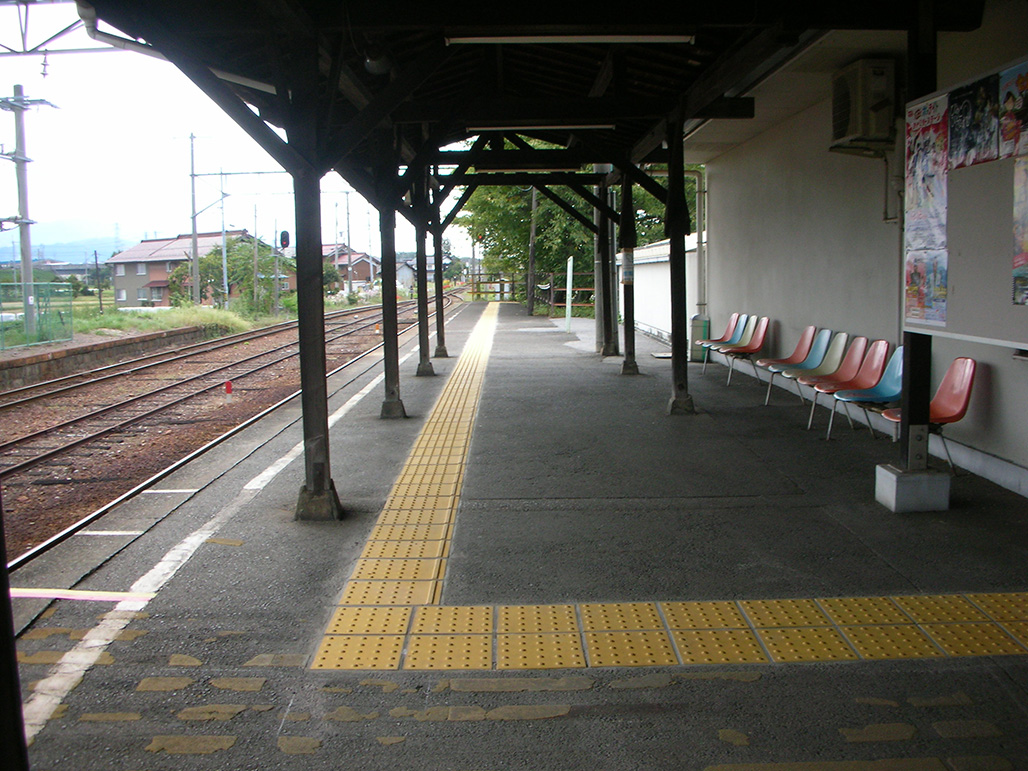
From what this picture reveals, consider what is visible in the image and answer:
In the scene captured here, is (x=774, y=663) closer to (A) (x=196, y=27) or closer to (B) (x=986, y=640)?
(B) (x=986, y=640)

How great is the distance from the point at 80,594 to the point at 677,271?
5.86 metres

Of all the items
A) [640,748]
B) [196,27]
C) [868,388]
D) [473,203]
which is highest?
[473,203]

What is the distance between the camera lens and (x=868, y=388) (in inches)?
254

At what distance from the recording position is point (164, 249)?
215ft

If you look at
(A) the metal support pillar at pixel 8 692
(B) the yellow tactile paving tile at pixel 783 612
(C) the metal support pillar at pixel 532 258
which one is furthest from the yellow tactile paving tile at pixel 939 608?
(C) the metal support pillar at pixel 532 258

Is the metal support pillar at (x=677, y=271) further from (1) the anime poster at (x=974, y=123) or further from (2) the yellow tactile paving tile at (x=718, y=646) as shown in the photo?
(2) the yellow tactile paving tile at (x=718, y=646)

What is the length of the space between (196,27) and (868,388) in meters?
5.26

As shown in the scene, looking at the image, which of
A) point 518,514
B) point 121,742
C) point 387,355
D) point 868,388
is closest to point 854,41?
point 868,388

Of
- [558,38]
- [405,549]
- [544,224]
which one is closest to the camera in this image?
[405,549]

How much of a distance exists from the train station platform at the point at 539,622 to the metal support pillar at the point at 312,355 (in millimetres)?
173

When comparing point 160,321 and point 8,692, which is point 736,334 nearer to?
point 8,692

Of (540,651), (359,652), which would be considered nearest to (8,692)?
(359,652)

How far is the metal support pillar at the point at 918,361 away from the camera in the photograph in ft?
15.0

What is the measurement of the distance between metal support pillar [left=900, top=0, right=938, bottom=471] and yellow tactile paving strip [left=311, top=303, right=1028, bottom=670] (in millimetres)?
1237
